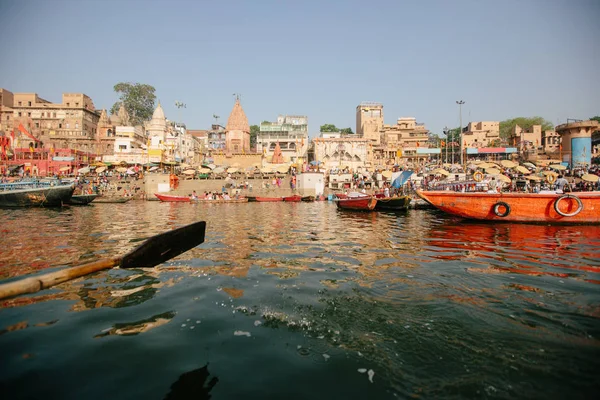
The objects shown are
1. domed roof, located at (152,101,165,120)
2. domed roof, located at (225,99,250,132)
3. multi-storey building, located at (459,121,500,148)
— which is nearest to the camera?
domed roof, located at (152,101,165,120)

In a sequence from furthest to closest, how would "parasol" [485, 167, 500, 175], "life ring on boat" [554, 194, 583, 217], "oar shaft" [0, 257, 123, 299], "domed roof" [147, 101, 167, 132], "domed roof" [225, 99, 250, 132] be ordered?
"domed roof" [225, 99, 250, 132] → "domed roof" [147, 101, 167, 132] → "parasol" [485, 167, 500, 175] → "life ring on boat" [554, 194, 583, 217] → "oar shaft" [0, 257, 123, 299]

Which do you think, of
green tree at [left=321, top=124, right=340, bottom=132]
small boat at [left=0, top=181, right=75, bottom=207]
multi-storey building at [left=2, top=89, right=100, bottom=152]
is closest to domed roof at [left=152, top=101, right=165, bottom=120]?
multi-storey building at [left=2, top=89, right=100, bottom=152]

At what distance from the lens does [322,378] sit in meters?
2.75

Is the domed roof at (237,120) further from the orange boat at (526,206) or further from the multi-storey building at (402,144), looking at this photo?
the orange boat at (526,206)

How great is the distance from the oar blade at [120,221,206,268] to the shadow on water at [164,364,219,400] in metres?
2.20

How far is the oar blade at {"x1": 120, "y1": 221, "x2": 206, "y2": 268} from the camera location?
4492 millimetres

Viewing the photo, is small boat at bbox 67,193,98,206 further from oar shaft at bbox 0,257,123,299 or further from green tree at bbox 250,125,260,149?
green tree at bbox 250,125,260,149

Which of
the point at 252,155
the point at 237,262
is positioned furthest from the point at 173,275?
the point at 252,155

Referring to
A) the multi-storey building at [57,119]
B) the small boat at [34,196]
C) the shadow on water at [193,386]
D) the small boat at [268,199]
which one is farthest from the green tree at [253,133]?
the shadow on water at [193,386]

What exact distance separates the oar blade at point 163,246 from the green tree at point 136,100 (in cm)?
7857

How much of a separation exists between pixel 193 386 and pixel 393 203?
21303 mm

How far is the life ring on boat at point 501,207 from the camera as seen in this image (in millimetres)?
14174

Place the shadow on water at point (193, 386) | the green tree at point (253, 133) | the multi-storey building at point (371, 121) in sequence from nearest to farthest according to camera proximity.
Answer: the shadow on water at point (193, 386) < the multi-storey building at point (371, 121) < the green tree at point (253, 133)

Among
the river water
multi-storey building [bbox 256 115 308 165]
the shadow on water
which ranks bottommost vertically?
the shadow on water
